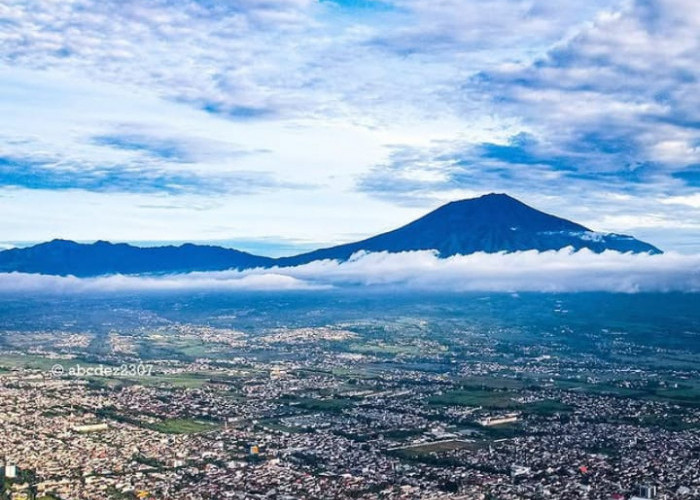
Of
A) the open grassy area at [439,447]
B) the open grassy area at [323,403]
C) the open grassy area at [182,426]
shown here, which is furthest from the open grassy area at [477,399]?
the open grassy area at [182,426]

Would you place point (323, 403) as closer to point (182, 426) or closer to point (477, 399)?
point (477, 399)

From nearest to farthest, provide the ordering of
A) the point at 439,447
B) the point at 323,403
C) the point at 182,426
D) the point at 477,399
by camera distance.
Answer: the point at 439,447 → the point at 182,426 → the point at 323,403 → the point at 477,399

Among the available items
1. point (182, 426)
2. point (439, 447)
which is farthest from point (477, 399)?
point (182, 426)

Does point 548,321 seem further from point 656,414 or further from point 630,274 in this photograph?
point 656,414

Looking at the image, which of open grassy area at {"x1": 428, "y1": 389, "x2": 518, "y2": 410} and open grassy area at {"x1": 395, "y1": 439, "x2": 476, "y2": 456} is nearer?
open grassy area at {"x1": 395, "y1": 439, "x2": 476, "y2": 456}

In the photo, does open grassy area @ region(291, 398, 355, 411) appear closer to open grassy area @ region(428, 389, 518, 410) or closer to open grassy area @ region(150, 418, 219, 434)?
open grassy area @ region(428, 389, 518, 410)

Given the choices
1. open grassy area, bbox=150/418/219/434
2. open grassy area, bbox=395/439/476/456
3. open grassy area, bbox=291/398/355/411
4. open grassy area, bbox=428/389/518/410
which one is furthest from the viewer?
open grassy area, bbox=428/389/518/410

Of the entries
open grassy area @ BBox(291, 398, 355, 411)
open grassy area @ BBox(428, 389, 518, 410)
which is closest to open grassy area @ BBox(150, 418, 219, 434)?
open grassy area @ BBox(291, 398, 355, 411)

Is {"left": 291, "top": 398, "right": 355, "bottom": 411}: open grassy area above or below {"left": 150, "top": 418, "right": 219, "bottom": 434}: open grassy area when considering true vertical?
above

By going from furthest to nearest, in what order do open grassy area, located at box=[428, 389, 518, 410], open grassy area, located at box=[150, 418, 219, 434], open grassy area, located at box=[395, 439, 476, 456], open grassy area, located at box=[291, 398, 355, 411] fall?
open grassy area, located at box=[428, 389, 518, 410] → open grassy area, located at box=[291, 398, 355, 411] → open grassy area, located at box=[150, 418, 219, 434] → open grassy area, located at box=[395, 439, 476, 456]

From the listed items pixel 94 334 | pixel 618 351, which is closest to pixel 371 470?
pixel 618 351

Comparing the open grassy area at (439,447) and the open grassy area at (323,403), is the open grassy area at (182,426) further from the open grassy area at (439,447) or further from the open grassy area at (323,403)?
the open grassy area at (439,447)
